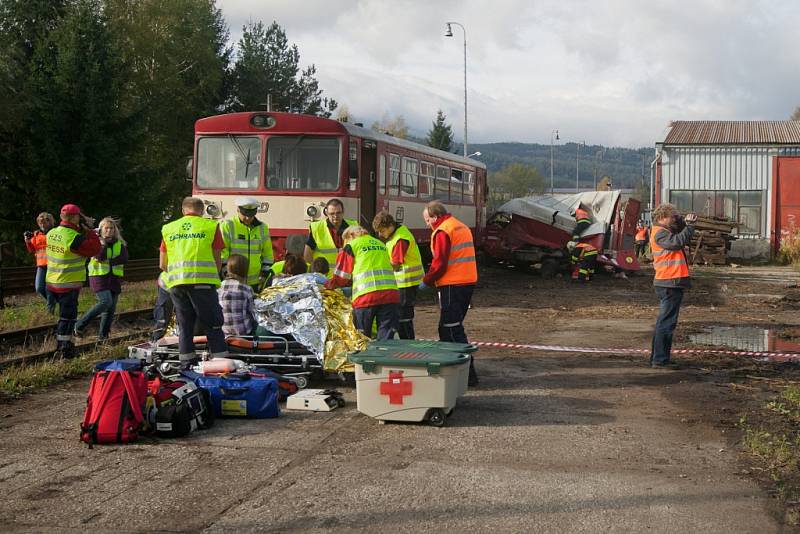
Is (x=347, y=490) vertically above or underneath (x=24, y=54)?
underneath

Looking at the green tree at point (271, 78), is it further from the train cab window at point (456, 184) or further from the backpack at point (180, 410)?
the backpack at point (180, 410)

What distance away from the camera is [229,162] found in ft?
50.2

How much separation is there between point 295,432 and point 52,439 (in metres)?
1.79

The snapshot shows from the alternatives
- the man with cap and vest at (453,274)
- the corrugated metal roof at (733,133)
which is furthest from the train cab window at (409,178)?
the corrugated metal roof at (733,133)

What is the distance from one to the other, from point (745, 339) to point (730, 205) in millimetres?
23480

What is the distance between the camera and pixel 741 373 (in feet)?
31.7

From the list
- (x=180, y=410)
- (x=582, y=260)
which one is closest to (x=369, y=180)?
(x=582, y=260)

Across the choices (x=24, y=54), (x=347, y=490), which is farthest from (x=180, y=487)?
(x=24, y=54)

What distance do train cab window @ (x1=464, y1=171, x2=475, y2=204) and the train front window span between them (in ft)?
28.4

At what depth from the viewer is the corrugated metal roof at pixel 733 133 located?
34.7m

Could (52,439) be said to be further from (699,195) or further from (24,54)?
(699,195)

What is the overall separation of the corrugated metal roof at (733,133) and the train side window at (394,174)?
20.3 m

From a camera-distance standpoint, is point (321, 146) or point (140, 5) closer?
point (321, 146)

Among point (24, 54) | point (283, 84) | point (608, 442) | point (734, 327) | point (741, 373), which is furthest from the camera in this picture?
point (283, 84)
